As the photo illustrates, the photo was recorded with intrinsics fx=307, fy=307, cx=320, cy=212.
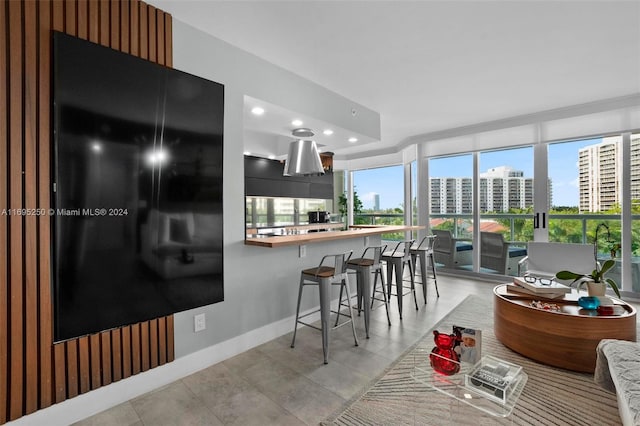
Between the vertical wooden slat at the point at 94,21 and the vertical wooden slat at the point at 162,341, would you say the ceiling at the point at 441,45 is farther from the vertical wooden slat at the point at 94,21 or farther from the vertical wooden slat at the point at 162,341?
the vertical wooden slat at the point at 162,341

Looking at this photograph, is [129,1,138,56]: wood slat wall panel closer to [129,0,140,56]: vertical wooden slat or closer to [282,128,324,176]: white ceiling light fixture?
[129,0,140,56]: vertical wooden slat

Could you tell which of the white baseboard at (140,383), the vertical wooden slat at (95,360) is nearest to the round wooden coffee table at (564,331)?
the white baseboard at (140,383)

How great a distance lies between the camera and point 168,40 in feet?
7.25

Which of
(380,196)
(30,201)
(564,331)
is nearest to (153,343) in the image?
(30,201)

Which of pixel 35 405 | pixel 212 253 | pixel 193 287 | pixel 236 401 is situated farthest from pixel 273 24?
pixel 35 405

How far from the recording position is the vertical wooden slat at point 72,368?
180 centimetres

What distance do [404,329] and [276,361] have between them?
1.38 metres

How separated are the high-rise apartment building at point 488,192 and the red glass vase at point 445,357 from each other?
14.1 feet

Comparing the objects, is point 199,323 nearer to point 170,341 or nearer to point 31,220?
point 170,341

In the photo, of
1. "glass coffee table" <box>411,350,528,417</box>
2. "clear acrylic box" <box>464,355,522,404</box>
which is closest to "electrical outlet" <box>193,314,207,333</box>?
"glass coffee table" <box>411,350,528,417</box>

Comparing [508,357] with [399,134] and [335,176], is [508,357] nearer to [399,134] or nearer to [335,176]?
[399,134]

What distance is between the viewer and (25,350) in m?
1.66

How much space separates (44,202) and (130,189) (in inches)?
16.8

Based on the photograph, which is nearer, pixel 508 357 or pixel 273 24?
pixel 273 24
